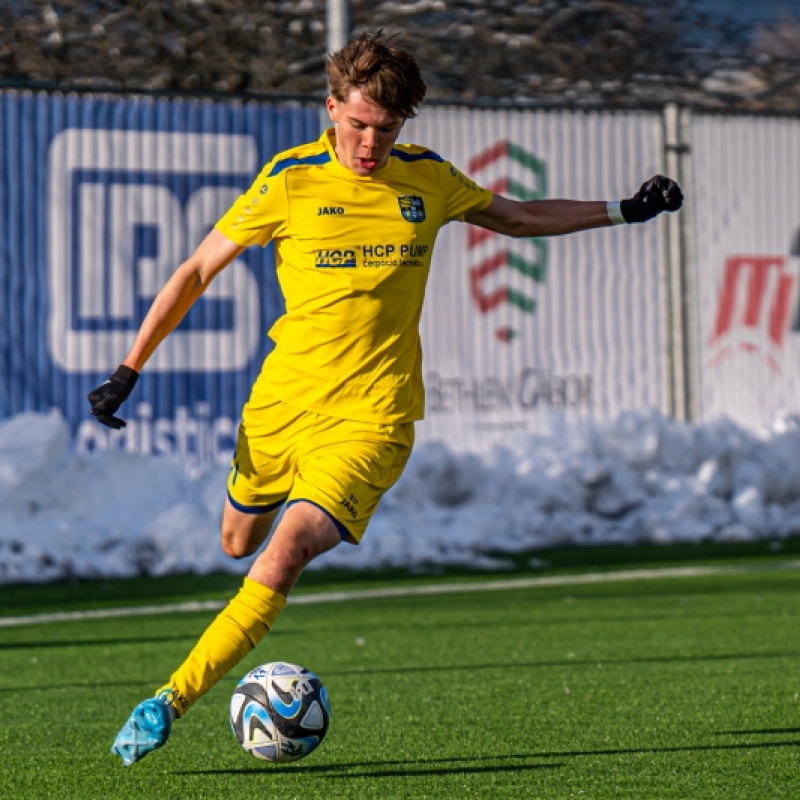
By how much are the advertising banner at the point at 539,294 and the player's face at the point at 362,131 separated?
10251mm

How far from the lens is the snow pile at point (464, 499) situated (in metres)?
14.5

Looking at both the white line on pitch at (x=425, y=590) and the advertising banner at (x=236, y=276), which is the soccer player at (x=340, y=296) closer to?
the white line on pitch at (x=425, y=590)

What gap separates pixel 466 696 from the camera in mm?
7820

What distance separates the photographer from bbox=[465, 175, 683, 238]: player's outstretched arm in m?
6.58

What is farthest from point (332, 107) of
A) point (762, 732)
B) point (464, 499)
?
point (464, 499)

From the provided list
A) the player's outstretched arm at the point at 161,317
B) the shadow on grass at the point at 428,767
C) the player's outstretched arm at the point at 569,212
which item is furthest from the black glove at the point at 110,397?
the player's outstretched arm at the point at 569,212

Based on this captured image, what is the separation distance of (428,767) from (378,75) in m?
2.35

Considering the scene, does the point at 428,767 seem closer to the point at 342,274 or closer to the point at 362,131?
the point at 342,274

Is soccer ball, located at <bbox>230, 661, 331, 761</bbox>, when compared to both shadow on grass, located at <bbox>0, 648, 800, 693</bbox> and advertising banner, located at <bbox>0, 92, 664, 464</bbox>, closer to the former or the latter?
shadow on grass, located at <bbox>0, 648, 800, 693</bbox>

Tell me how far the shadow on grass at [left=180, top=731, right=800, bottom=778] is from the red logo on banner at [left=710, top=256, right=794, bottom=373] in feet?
40.6

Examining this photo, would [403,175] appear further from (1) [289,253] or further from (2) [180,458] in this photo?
(2) [180,458]

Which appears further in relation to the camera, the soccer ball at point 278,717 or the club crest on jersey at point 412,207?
the club crest on jersey at point 412,207

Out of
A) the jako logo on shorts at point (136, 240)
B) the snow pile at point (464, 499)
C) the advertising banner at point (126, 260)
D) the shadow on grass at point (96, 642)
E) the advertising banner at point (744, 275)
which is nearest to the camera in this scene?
the shadow on grass at point (96, 642)

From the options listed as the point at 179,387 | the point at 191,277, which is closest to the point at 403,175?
the point at 191,277
